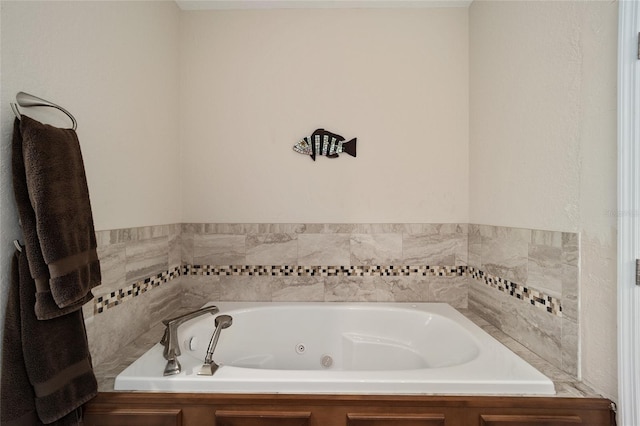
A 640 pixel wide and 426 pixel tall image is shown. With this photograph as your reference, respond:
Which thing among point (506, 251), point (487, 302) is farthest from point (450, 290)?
point (506, 251)

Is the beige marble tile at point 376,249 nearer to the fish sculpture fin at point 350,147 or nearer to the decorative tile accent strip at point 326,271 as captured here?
the decorative tile accent strip at point 326,271

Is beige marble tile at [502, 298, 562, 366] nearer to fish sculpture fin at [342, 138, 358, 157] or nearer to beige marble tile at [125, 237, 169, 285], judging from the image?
fish sculpture fin at [342, 138, 358, 157]

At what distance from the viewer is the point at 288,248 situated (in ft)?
7.14

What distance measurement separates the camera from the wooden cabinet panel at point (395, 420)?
1.13 metres

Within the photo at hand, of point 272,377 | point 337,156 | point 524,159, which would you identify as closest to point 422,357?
point 272,377

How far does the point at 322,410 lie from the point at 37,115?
1.52 m

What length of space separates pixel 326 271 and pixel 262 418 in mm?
1111

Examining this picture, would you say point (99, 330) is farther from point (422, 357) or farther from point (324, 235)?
point (422, 357)

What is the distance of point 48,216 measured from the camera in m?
1.00

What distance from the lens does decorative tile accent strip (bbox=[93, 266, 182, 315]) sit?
4.63 ft

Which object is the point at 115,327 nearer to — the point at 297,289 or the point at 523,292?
the point at 297,289

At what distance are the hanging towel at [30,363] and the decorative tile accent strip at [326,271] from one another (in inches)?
44.3

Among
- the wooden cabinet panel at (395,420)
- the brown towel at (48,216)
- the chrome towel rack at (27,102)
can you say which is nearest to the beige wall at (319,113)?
the chrome towel rack at (27,102)

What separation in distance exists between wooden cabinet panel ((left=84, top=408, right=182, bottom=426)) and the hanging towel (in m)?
0.11
